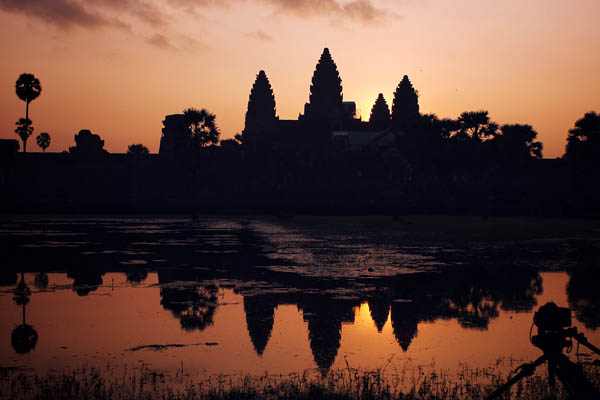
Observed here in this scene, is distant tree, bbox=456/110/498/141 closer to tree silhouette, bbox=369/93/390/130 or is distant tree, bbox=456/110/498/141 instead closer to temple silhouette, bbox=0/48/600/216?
temple silhouette, bbox=0/48/600/216

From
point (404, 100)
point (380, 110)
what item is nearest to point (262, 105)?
point (404, 100)

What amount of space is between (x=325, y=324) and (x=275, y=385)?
460 centimetres

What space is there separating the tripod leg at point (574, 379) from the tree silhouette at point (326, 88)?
128473mm

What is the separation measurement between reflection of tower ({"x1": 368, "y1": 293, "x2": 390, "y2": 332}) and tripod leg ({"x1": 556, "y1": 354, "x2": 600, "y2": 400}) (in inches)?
285

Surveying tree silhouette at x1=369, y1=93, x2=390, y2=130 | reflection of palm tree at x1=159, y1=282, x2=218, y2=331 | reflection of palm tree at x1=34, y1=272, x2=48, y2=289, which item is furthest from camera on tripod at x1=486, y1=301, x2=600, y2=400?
tree silhouette at x1=369, y1=93, x2=390, y2=130

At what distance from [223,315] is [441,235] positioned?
28162 mm

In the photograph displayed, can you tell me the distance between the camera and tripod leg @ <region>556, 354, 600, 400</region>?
6.95 metres

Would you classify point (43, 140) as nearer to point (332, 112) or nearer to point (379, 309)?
point (332, 112)

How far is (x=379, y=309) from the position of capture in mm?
16578

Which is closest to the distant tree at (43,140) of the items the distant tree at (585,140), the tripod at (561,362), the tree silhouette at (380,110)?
the tree silhouette at (380,110)

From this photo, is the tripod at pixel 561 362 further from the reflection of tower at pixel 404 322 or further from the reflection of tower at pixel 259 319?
the reflection of tower at pixel 259 319

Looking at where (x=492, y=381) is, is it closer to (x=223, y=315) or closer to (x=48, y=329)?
(x=223, y=315)

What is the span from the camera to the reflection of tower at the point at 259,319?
13.4m

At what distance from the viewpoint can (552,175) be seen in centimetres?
8244
